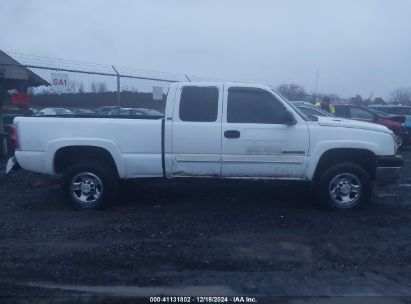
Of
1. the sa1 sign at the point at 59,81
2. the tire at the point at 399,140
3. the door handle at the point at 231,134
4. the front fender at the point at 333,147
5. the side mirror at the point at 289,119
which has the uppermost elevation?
the sa1 sign at the point at 59,81

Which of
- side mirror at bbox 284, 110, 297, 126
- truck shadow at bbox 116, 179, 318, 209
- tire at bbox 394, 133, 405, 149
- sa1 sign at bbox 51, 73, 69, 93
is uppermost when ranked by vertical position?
sa1 sign at bbox 51, 73, 69, 93

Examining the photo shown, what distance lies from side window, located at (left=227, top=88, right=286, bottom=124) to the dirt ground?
1028 mm

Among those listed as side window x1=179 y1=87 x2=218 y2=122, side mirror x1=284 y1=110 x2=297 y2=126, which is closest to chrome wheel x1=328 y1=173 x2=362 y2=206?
side mirror x1=284 y1=110 x2=297 y2=126

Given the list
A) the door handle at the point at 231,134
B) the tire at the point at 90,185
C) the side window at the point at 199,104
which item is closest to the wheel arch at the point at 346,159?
the door handle at the point at 231,134

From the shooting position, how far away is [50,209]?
267 inches

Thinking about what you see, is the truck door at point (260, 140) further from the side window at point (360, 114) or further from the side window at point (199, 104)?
the side window at point (360, 114)

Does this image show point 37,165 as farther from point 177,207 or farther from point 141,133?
point 177,207

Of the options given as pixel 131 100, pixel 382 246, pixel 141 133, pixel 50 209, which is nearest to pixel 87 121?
pixel 141 133

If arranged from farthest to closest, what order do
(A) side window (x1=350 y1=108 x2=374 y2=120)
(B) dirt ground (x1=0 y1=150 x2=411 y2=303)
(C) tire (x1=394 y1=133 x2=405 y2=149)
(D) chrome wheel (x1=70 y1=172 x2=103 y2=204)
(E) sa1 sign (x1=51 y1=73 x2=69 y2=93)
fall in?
(A) side window (x1=350 y1=108 x2=374 y2=120), (C) tire (x1=394 y1=133 x2=405 y2=149), (E) sa1 sign (x1=51 y1=73 x2=69 y2=93), (D) chrome wheel (x1=70 y1=172 x2=103 y2=204), (B) dirt ground (x1=0 y1=150 x2=411 y2=303)

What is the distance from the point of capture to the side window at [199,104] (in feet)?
21.3

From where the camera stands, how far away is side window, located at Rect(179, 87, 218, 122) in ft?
21.3

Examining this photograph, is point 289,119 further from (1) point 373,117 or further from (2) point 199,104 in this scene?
(1) point 373,117

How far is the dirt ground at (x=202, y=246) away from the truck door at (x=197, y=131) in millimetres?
360

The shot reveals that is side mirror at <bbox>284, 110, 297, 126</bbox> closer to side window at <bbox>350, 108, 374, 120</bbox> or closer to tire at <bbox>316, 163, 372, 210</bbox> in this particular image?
tire at <bbox>316, 163, 372, 210</bbox>
